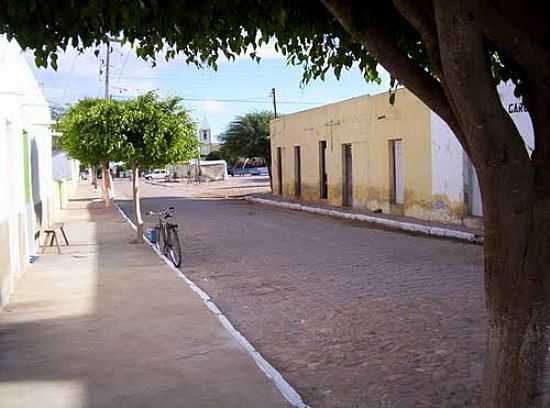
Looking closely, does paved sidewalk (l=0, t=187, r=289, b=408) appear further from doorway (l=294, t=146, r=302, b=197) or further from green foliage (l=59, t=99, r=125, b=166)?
doorway (l=294, t=146, r=302, b=197)

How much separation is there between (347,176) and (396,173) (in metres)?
4.52

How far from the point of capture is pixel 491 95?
3557 millimetres

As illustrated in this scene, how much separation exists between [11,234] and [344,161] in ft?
65.4

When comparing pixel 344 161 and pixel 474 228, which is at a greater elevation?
pixel 344 161

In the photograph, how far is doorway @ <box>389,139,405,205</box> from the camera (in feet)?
80.5

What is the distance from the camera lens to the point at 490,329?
156 inches

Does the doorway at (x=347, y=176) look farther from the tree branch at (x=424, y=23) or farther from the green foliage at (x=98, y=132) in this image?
the tree branch at (x=424, y=23)

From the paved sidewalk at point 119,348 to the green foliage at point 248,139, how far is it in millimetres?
39722

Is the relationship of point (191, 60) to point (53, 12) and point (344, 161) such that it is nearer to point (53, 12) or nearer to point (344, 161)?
point (53, 12)

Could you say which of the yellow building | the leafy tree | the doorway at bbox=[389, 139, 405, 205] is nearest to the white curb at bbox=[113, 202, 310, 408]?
the leafy tree

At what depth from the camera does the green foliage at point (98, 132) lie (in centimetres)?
1834

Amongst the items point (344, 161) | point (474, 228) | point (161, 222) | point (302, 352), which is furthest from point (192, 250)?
point (344, 161)

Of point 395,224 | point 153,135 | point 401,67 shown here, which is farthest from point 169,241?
point 401,67

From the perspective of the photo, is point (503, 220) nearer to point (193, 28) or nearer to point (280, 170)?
point (193, 28)
